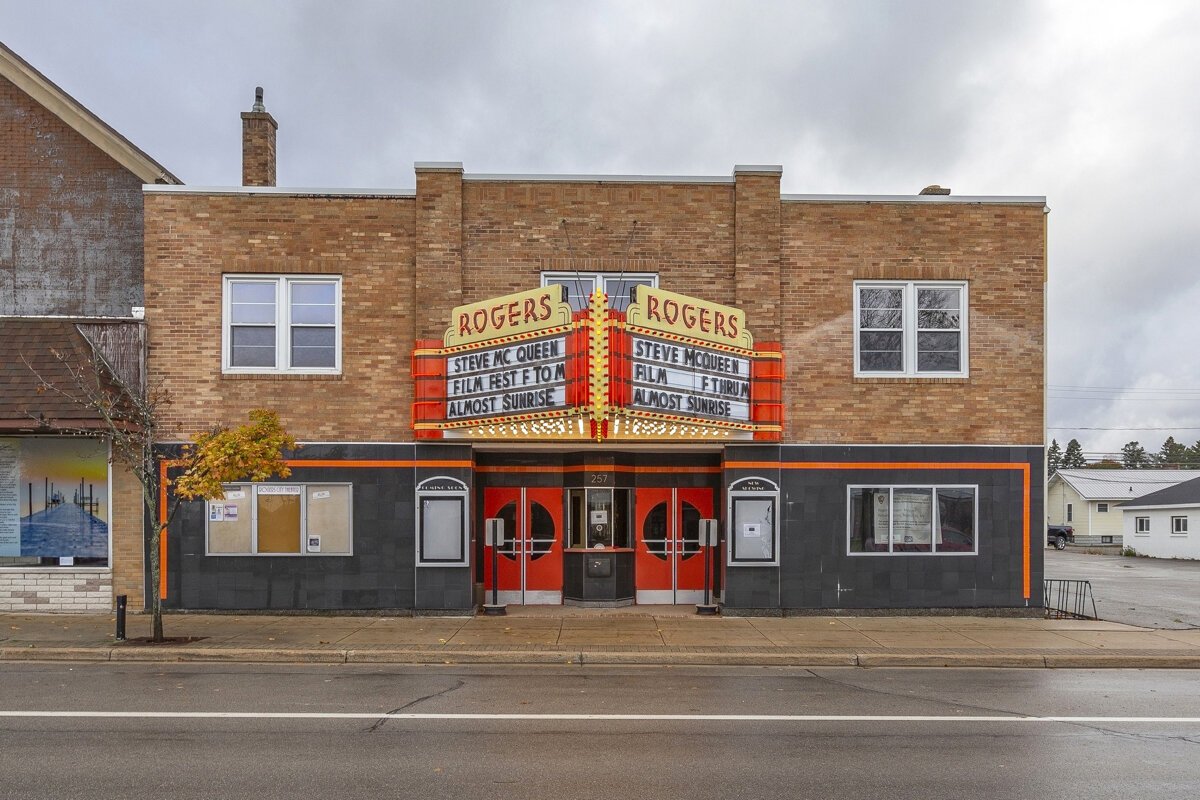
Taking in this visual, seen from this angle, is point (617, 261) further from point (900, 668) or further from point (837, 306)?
point (900, 668)

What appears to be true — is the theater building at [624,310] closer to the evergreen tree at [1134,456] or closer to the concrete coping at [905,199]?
the concrete coping at [905,199]

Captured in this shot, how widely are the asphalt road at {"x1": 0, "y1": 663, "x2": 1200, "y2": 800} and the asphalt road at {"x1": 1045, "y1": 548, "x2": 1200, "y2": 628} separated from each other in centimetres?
544

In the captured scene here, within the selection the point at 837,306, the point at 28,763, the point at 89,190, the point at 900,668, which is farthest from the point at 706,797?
the point at 89,190

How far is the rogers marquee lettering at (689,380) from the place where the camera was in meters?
13.8

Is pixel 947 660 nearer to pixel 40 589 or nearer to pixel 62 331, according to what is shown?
pixel 40 589

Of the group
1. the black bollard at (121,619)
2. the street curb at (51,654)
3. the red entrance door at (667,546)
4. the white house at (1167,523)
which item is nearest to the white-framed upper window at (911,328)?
the red entrance door at (667,546)

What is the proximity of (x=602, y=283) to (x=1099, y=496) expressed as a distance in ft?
179

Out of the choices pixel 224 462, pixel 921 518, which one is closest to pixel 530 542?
pixel 224 462

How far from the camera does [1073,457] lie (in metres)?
128

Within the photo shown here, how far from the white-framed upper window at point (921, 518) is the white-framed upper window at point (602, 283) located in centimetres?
534

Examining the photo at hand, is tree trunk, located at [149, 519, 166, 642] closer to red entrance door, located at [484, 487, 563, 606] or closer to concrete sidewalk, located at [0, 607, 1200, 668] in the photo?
concrete sidewalk, located at [0, 607, 1200, 668]

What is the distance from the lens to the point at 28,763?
7590mm

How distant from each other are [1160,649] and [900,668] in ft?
13.8

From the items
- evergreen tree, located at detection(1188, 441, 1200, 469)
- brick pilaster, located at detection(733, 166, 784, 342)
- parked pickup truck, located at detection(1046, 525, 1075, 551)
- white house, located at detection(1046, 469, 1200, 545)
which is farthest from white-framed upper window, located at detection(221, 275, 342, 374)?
evergreen tree, located at detection(1188, 441, 1200, 469)
